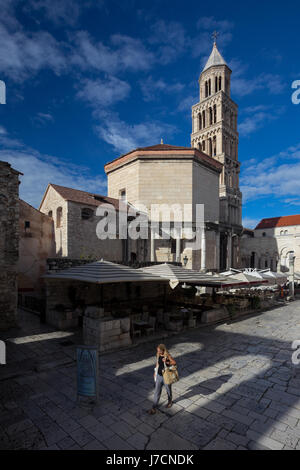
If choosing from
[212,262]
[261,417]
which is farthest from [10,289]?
[212,262]

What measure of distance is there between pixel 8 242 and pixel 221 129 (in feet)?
149

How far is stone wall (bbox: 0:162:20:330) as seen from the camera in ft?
36.5

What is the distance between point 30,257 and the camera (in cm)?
1889

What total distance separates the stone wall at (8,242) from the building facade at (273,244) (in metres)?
49.3

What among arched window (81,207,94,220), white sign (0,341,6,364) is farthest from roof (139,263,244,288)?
arched window (81,207,94,220)

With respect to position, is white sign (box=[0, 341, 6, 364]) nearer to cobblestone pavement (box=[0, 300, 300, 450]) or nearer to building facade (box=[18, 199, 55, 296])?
cobblestone pavement (box=[0, 300, 300, 450])

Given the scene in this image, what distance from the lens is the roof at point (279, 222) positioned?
5259 cm

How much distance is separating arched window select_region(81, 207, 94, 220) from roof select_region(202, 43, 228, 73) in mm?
45234

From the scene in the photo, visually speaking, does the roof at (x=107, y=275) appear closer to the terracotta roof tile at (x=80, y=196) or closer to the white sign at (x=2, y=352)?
the white sign at (x=2, y=352)

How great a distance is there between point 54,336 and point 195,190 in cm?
2678

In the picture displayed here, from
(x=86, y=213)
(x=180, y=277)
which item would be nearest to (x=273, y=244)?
(x=86, y=213)

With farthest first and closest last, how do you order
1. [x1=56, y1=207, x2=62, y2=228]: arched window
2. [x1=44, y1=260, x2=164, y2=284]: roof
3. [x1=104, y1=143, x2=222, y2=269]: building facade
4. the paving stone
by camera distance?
1. [x1=104, y1=143, x2=222, y2=269]: building facade
2. [x1=56, y1=207, x2=62, y2=228]: arched window
3. [x1=44, y1=260, x2=164, y2=284]: roof
4. the paving stone

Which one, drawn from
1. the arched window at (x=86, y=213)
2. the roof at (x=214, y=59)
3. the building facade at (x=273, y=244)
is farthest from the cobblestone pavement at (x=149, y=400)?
the roof at (x=214, y=59)

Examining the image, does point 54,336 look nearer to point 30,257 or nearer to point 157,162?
point 30,257
